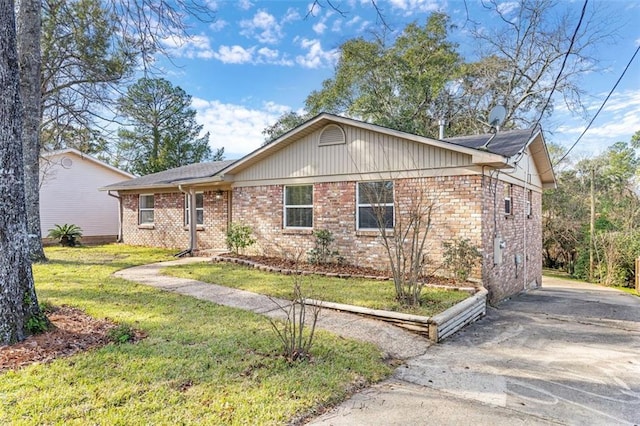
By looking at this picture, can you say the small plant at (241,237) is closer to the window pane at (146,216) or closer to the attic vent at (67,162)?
the window pane at (146,216)

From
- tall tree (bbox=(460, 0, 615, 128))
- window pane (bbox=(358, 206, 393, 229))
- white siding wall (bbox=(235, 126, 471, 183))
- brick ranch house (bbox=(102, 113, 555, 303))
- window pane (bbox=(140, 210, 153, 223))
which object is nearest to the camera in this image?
brick ranch house (bbox=(102, 113, 555, 303))

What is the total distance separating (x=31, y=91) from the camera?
31.8ft

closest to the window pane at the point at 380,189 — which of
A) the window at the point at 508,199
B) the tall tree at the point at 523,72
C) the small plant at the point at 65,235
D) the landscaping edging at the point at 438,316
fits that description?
the landscaping edging at the point at 438,316

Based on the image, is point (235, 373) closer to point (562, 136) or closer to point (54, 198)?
point (54, 198)

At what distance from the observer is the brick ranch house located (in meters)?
8.11

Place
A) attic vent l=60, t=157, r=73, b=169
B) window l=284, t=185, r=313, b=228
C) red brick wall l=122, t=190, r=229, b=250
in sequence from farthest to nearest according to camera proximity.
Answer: attic vent l=60, t=157, r=73, b=169 → red brick wall l=122, t=190, r=229, b=250 → window l=284, t=185, r=313, b=228

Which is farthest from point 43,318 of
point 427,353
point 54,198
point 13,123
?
point 54,198

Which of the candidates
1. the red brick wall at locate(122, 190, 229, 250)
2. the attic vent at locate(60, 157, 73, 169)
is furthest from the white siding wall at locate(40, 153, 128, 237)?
the red brick wall at locate(122, 190, 229, 250)

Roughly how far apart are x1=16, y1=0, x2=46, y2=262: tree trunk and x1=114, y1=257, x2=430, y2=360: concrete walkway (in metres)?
4.20

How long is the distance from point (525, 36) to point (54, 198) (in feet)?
86.8

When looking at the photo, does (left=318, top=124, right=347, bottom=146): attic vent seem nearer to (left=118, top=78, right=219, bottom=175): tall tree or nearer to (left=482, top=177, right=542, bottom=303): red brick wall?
(left=482, top=177, right=542, bottom=303): red brick wall

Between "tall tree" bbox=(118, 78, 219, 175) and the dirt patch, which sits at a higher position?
"tall tree" bbox=(118, 78, 219, 175)

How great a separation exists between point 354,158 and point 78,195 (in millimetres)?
16317

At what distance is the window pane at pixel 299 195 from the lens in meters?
10.5
